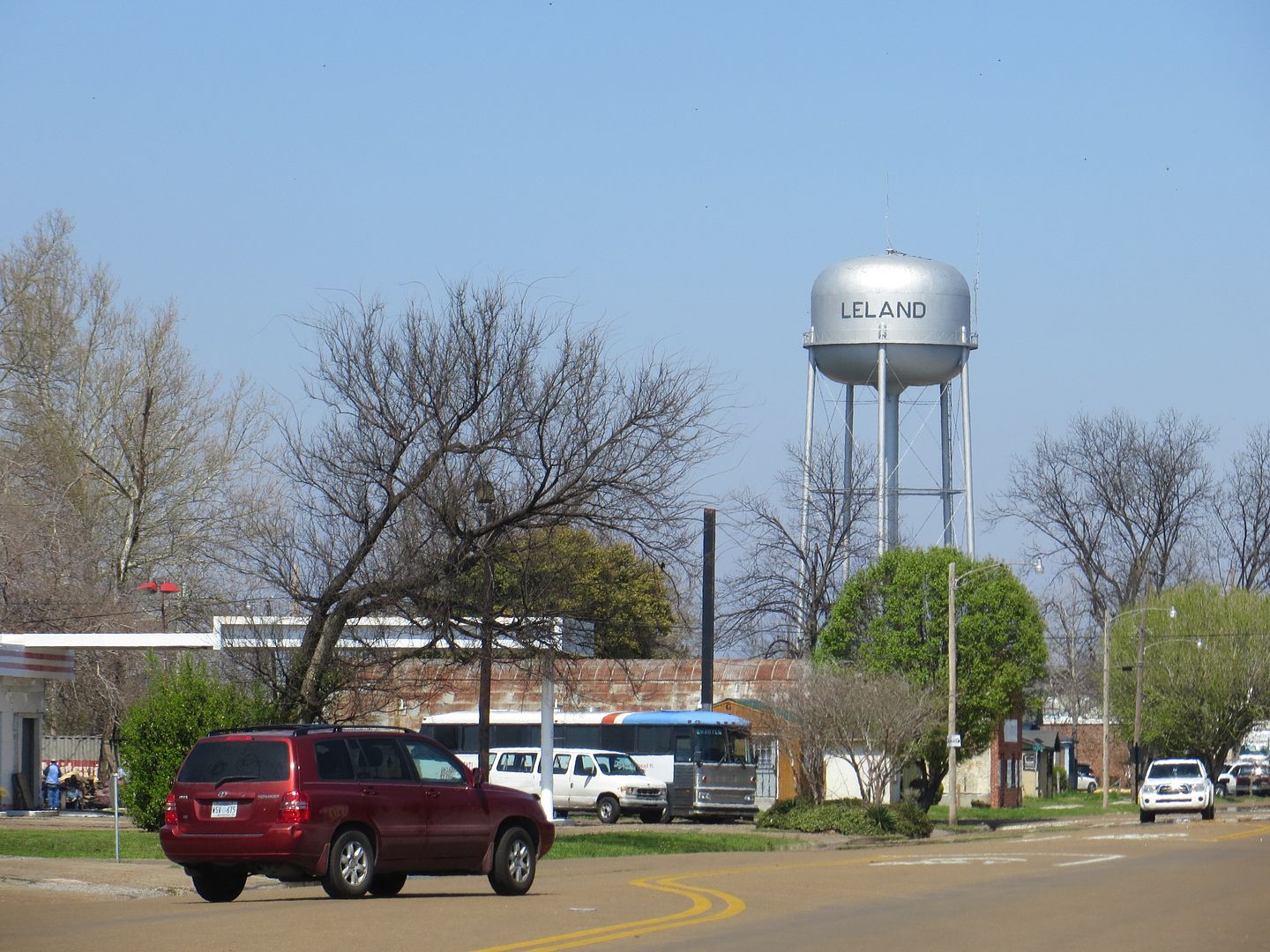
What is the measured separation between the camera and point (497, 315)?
93.9 feet

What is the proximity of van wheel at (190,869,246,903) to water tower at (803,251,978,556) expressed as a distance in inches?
1450

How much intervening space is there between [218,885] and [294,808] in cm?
205

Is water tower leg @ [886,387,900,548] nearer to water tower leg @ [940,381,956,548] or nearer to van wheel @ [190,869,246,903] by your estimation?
water tower leg @ [940,381,956,548]

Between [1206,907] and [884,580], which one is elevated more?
[884,580]

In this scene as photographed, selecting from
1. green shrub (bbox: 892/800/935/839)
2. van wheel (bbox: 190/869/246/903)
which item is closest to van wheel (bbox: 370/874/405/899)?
van wheel (bbox: 190/869/246/903)

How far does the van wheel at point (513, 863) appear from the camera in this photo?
18.1m

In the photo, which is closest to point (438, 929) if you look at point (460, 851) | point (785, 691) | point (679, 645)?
point (460, 851)

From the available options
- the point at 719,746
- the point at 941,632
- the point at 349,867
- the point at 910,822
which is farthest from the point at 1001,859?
the point at 941,632

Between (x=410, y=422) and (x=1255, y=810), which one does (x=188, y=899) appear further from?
(x=1255, y=810)

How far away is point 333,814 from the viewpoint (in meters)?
16.5

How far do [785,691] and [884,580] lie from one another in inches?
334

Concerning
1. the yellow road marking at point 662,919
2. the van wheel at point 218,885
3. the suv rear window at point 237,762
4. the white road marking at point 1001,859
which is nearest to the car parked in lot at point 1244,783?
the white road marking at point 1001,859

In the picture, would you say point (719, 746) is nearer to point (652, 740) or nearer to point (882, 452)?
point (652, 740)

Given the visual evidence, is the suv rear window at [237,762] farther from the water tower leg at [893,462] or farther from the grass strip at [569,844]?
the water tower leg at [893,462]
